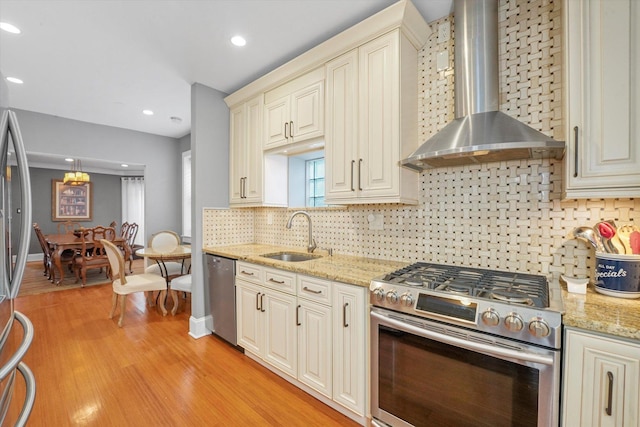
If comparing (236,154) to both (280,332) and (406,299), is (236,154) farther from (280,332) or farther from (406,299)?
(406,299)

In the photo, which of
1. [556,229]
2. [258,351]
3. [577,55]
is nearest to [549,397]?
[556,229]

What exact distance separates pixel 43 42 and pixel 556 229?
A: 4.08m

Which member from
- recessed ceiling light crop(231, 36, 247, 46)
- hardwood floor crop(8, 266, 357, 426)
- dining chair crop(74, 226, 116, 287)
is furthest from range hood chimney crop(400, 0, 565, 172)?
dining chair crop(74, 226, 116, 287)

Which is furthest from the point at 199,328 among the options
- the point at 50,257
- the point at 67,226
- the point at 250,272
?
the point at 67,226

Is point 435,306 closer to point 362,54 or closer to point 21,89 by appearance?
point 362,54

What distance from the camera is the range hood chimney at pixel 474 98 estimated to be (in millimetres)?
1527

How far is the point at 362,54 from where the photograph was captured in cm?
203

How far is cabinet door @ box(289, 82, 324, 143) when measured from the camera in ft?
7.57

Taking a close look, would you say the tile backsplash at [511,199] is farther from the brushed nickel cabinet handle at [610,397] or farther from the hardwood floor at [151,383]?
the hardwood floor at [151,383]

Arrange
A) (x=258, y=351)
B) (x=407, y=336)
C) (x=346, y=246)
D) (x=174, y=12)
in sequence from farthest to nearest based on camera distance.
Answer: (x=346, y=246)
(x=258, y=351)
(x=174, y=12)
(x=407, y=336)

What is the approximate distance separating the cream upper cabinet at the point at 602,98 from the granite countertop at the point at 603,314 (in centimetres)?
47

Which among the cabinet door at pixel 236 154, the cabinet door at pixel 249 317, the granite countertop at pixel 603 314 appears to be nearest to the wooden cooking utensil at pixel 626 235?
the granite countertop at pixel 603 314

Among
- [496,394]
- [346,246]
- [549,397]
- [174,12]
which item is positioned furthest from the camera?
[346,246]

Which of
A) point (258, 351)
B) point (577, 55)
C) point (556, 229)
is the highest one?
point (577, 55)
